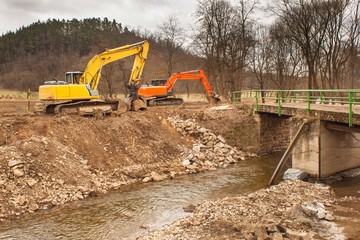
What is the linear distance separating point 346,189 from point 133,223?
317 inches

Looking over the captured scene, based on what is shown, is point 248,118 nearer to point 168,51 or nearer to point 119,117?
point 119,117

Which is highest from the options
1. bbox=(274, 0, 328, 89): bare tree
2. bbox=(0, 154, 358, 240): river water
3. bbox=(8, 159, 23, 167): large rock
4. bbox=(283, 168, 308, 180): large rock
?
bbox=(274, 0, 328, 89): bare tree

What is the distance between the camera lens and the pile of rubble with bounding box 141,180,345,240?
859 centimetres

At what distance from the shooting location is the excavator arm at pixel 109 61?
18312mm

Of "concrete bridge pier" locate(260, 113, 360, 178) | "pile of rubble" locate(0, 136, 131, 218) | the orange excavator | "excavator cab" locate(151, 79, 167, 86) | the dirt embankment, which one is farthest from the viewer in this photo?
"excavator cab" locate(151, 79, 167, 86)

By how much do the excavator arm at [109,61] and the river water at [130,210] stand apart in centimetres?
748

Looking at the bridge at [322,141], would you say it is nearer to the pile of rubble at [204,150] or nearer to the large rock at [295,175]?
the large rock at [295,175]

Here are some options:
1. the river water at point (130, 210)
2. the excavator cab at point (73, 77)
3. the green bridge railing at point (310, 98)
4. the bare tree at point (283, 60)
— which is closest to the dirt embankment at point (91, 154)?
the river water at point (130, 210)

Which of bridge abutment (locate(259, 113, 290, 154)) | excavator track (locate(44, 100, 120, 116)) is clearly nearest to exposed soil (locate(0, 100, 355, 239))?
bridge abutment (locate(259, 113, 290, 154))

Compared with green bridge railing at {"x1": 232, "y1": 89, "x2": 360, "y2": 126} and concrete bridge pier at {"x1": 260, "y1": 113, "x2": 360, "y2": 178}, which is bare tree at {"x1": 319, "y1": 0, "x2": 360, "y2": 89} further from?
concrete bridge pier at {"x1": 260, "y1": 113, "x2": 360, "y2": 178}

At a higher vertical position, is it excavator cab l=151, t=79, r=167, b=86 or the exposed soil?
excavator cab l=151, t=79, r=167, b=86

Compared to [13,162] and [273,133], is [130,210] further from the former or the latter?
[273,133]

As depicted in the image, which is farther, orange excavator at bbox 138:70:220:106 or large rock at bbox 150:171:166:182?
orange excavator at bbox 138:70:220:106

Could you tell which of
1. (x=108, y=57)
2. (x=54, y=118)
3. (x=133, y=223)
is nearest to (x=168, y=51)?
(x=108, y=57)
